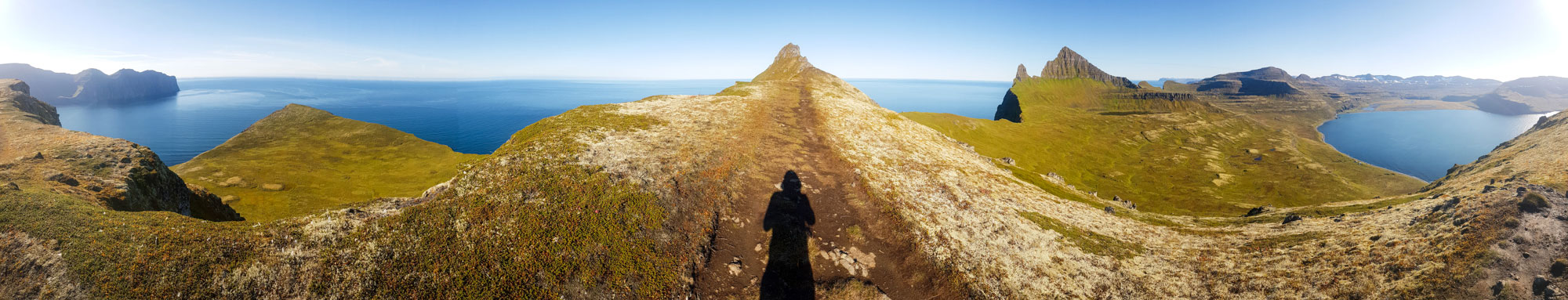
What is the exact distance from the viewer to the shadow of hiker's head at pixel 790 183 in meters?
28.6

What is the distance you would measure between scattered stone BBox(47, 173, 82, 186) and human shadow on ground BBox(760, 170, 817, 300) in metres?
33.5

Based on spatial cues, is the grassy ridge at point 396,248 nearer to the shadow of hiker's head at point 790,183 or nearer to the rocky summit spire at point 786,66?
the shadow of hiker's head at point 790,183

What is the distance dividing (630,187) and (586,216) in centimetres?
400

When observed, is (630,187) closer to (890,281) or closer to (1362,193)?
(890,281)

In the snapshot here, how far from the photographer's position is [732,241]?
21484 mm

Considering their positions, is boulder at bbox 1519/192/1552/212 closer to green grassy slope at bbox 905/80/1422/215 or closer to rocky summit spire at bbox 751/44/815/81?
green grassy slope at bbox 905/80/1422/215

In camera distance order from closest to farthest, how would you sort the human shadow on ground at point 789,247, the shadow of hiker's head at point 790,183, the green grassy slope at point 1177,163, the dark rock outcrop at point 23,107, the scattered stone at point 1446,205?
the human shadow on ground at point 789,247 < the scattered stone at point 1446,205 < the shadow of hiker's head at point 790,183 < the dark rock outcrop at point 23,107 < the green grassy slope at point 1177,163

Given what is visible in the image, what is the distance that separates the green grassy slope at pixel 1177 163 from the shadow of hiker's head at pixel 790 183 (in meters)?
63.3

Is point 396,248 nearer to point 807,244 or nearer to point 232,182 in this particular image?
point 807,244

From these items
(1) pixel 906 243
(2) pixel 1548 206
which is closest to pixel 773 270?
(1) pixel 906 243

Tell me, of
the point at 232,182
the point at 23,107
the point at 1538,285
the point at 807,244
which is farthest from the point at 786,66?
the point at 1538,285

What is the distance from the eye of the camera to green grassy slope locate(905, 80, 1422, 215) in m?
87.4

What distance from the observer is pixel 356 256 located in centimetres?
1639

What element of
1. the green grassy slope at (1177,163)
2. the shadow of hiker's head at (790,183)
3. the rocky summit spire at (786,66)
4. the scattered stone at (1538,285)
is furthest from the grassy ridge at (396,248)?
the rocky summit spire at (786,66)
